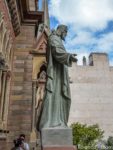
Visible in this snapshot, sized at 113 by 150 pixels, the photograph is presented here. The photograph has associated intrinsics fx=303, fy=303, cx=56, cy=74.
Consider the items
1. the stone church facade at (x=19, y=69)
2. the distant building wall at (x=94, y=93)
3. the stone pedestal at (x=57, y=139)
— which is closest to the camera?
the stone pedestal at (x=57, y=139)

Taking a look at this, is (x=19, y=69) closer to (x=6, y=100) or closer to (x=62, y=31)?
(x=6, y=100)

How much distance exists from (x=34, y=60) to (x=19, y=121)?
Result: 11.8 feet

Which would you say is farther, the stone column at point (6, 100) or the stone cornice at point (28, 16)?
the stone cornice at point (28, 16)

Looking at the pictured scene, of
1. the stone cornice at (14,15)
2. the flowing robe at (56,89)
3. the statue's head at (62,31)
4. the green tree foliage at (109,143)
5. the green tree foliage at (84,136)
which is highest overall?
the stone cornice at (14,15)

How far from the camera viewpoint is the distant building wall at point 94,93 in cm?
5353

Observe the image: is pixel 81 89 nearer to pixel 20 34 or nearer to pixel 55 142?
pixel 20 34

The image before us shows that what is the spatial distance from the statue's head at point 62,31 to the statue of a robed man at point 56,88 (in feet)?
0.51

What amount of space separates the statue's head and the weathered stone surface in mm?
2212

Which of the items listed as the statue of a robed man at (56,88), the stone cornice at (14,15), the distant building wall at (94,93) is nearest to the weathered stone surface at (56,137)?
the statue of a robed man at (56,88)

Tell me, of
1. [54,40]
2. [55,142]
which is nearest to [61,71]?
[54,40]

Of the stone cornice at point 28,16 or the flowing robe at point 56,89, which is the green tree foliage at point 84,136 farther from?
the flowing robe at point 56,89

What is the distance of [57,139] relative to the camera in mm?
5645

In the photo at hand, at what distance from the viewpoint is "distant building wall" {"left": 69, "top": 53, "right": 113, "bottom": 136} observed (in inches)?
2108

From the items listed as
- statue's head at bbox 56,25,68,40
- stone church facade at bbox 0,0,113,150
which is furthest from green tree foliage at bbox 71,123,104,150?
statue's head at bbox 56,25,68,40
